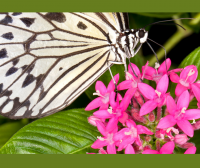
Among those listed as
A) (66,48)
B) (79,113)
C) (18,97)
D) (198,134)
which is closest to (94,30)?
(66,48)

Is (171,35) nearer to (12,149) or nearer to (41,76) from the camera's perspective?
(41,76)

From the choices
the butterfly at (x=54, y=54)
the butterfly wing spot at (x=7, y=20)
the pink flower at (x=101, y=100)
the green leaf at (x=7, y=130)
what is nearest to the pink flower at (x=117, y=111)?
the pink flower at (x=101, y=100)

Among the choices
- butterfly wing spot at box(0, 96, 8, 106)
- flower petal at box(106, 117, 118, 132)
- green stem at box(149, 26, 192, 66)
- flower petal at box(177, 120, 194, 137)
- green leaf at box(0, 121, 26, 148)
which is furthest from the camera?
green stem at box(149, 26, 192, 66)

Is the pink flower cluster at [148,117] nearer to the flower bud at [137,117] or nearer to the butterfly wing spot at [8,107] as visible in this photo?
the flower bud at [137,117]

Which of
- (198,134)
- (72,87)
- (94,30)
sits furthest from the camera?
(198,134)

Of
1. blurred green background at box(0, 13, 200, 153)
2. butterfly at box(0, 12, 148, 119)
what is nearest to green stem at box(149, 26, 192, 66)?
blurred green background at box(0, 13, 200, 153)

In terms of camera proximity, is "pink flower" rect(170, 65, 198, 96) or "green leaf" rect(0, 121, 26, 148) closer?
"pink flower" rect(170, 65, 198, 96)

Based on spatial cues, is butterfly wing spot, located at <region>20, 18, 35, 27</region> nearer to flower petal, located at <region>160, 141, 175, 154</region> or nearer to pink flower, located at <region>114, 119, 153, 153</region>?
pink flower, located at <region>114, 119, 153, 153</region>
